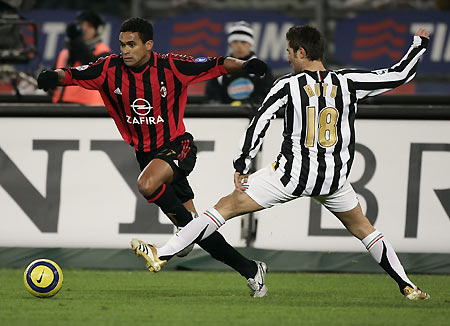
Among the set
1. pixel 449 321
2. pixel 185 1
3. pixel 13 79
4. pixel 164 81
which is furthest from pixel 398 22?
pixel 449 321

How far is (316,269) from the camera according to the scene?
9.42 meters

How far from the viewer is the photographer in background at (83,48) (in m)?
11.9

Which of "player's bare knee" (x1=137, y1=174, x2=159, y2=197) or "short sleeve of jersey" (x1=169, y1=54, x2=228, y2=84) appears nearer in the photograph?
"player's bare knee" (x1=137, y1=174, x2=159, y2=197)

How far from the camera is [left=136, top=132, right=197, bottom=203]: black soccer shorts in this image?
25.4 ft

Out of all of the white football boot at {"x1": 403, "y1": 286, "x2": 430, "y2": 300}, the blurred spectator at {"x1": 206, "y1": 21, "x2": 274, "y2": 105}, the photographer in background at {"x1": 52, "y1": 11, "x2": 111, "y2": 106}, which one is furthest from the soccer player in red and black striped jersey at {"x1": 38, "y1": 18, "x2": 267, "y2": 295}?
the photographer in background at {"x1": 52, "y1": 11, "x2": 111, "y2": 106}

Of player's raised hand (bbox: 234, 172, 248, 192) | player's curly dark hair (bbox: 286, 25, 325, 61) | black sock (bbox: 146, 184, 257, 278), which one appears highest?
player's curly dark hair (bbox: 286, 25, 325, 61)

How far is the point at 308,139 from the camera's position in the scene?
7070 mm

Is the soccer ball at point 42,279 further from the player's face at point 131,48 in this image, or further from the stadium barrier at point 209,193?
the stadium barrier at point 209,193

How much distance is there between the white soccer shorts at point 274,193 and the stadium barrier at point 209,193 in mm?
2229

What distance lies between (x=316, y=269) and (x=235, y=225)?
83 cm

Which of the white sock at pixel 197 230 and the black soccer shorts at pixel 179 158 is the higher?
the black soccer shorts at pixel 179 158

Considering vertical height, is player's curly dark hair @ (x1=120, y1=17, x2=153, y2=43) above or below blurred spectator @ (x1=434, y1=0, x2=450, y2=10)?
below

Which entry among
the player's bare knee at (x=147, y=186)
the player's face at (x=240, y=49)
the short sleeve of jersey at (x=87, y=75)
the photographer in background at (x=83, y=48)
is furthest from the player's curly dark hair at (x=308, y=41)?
the photographer in background at (x=83, y=48)

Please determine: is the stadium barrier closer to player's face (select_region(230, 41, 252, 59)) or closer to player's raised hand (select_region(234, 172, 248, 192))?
player's face (select_region(230, 41, 252, 59))
